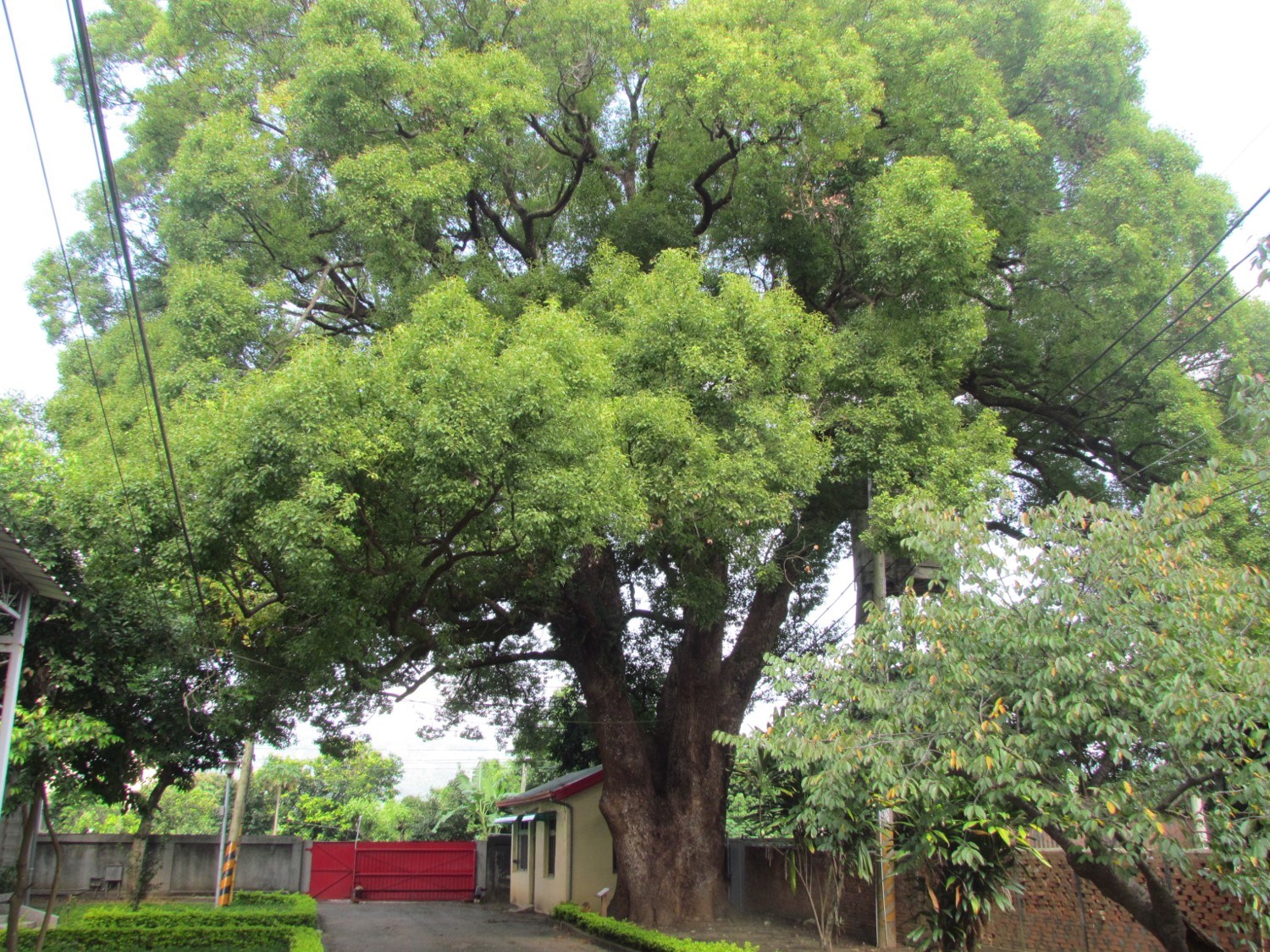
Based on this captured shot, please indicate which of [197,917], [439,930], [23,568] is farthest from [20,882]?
[439,930]

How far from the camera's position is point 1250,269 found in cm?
439

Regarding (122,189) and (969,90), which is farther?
(122,189)

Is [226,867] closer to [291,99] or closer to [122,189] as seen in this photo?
[122,189]

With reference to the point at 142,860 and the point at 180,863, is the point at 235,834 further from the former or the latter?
the point at 180,863

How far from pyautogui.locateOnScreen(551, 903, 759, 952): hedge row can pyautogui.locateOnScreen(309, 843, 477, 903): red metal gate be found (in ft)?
36.5

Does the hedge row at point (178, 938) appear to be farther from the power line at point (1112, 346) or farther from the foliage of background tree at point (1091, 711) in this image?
the power line at point (1112, 346)

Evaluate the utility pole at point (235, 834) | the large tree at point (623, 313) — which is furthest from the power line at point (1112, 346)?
the utility pole at point (235, 834)

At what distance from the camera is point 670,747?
14.5m

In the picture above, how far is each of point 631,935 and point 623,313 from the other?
26.4ft

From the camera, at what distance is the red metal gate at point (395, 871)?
2677 cm

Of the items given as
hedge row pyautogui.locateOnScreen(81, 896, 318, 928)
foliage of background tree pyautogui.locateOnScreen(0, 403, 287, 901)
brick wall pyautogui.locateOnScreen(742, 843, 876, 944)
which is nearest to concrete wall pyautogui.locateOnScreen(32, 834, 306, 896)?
hedge row pyautogui.locateOnScreen(81, 896, 318, 928)

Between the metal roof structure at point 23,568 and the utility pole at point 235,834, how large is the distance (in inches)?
379

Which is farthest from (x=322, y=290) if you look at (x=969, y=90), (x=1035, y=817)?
(x=1035, y=817)

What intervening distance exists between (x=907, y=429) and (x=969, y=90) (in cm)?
480
